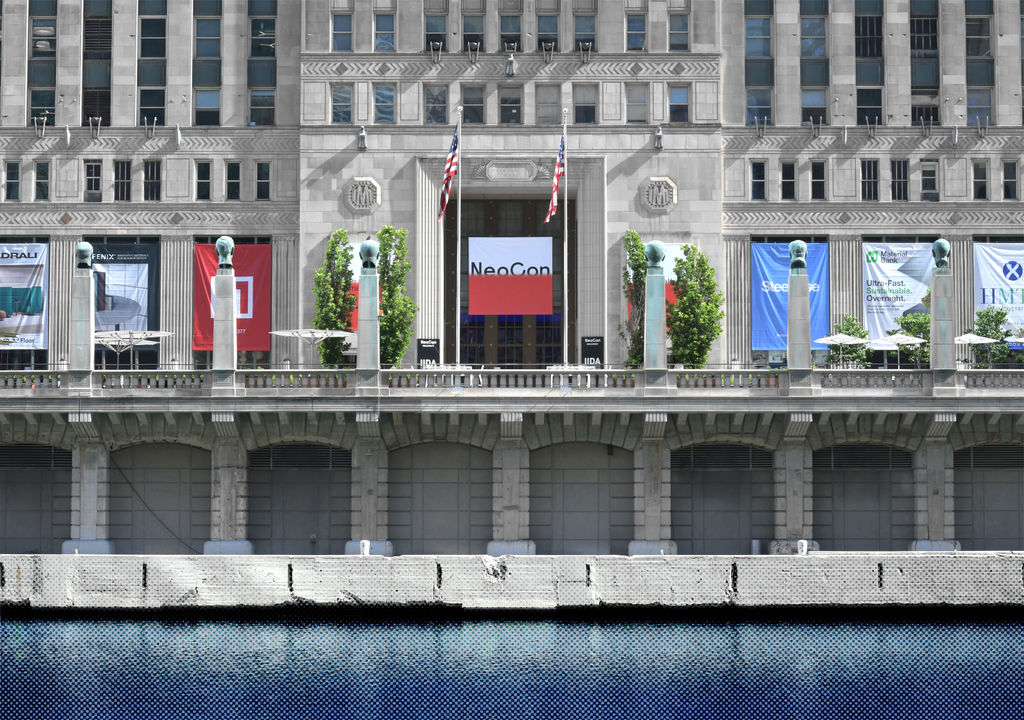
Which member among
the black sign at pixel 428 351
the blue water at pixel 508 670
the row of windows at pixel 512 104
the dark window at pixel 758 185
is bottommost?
the blue water at pixel 508 670

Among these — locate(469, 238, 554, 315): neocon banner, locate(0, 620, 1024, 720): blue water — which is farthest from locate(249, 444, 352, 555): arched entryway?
locate(469, 238, 554, 315): neocon banner

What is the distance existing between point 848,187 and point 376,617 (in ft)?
171

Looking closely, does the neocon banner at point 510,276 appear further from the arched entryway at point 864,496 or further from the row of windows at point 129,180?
the arched entryway at point 864,496

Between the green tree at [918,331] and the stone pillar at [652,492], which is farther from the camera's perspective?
the green tree at [918,331]

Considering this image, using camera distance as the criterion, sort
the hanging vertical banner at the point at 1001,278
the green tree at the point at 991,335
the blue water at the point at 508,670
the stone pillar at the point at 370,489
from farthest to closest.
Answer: the hanging vertical banner at the point at 1001,278 < the green tree at the point at 991,335 < the stone pillar at the point at 370,489 < the blue water at the point at 508,670

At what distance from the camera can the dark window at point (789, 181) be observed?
9050 centimetres

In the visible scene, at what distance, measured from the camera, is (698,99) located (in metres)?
87.6

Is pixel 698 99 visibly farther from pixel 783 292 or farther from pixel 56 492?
pixel 56 492

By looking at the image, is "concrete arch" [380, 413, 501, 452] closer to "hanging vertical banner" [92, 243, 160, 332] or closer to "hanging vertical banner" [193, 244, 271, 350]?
"hanging vertical banner" [193, 244, 271, 350]

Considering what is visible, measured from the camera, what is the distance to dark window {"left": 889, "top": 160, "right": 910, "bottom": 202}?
9038 cm

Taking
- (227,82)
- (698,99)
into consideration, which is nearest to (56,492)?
(227,82)

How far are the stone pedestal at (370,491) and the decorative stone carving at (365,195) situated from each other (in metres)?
24.7

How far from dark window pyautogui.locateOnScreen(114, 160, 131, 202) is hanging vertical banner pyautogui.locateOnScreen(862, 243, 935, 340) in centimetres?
4460

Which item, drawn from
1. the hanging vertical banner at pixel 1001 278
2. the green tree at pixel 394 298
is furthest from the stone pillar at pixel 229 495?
the hanging vertical banner at pixel 1001 278
